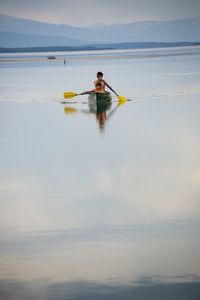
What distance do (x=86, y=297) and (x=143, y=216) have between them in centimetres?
266

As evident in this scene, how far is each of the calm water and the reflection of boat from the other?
179 inches

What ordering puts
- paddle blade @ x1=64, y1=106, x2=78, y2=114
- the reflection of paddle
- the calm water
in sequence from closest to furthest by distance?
1. the calm water
2. the reflection of paddle
3. paddle blade @ x1=64, y1=106, x2=78, y2=114

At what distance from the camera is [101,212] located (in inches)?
344

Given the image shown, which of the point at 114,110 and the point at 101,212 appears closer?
the point at 101,212

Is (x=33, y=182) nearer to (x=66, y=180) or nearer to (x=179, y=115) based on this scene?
(x=66, y=180)

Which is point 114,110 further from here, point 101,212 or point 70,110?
point 101,212

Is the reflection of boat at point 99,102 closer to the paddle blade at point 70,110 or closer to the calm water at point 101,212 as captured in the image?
the paddle blade at point 70,110

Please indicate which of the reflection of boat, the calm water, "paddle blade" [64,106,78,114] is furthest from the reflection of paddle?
the calm water

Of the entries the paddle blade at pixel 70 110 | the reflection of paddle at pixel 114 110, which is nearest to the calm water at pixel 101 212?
the reflection of paddle at pixel 114 110

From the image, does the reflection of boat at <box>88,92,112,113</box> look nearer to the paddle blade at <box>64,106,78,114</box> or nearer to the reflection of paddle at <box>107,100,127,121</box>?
the reflection of paddle at <box>107,100,127,121</box>

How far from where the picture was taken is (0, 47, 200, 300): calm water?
622cm

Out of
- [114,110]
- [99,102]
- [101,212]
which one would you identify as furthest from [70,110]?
[101,212]

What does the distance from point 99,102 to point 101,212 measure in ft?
48.9

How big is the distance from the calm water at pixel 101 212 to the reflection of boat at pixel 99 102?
4.56 meters
